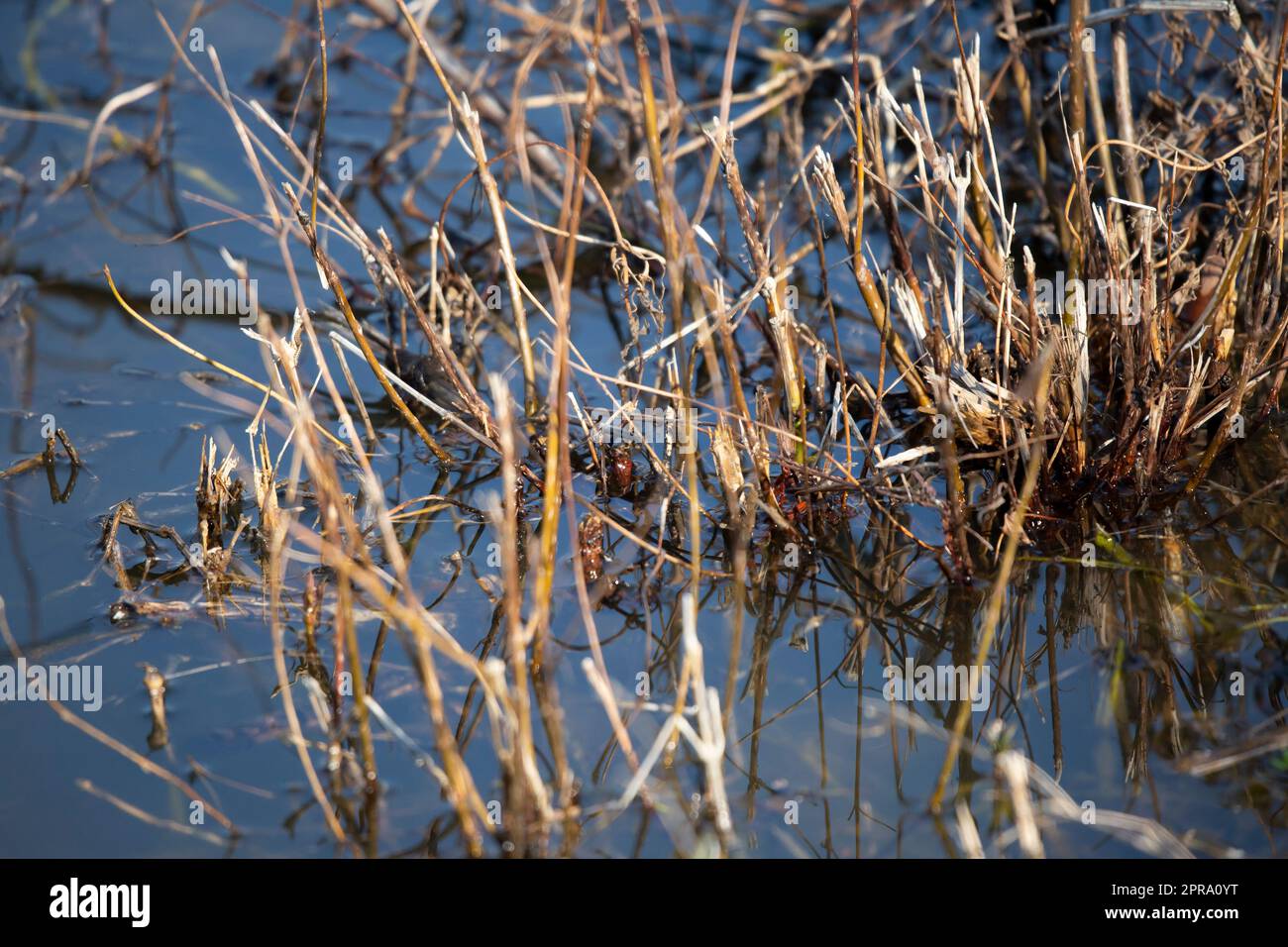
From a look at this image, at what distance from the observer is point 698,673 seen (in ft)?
5.65

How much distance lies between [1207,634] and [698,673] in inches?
44.5

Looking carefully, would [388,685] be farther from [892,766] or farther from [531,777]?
[892,766]

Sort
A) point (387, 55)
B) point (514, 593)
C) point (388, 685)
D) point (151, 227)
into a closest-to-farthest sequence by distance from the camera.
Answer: point (514, 593)
point (388, 685)
point (151, 227)
point (387, 55)

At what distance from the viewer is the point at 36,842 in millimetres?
1929

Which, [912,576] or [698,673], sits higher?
[912,576]

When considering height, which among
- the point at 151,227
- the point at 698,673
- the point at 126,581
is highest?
the point at 151,227

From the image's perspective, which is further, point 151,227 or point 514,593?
point 151,227

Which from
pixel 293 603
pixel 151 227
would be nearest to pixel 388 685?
pixel 293 603

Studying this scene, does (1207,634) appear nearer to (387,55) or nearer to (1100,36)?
(1100,36)

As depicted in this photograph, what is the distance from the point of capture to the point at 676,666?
2244 mm

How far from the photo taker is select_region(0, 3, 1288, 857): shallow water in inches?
Answer: 76.3

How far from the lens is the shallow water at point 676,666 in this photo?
Result: 1938mm

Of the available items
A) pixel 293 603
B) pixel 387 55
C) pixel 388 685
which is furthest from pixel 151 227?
pixel 388 685
